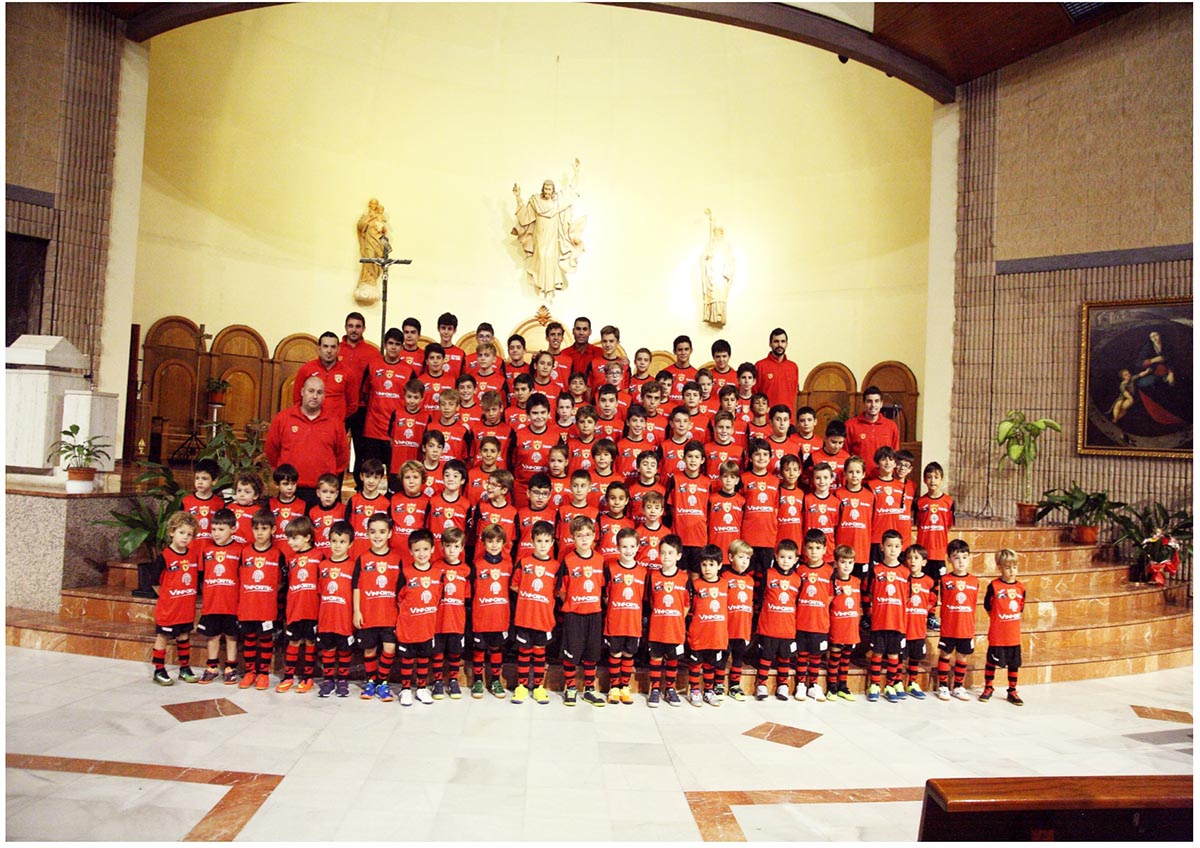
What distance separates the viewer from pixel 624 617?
464cm

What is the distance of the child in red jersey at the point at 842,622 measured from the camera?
4879 millimetres

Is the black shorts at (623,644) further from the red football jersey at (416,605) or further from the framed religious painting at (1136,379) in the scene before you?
the framed religious painting at (1136,379)

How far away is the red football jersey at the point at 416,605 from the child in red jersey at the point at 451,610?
0.05 metres

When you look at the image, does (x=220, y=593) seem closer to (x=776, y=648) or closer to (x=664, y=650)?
(x=664, y=650)

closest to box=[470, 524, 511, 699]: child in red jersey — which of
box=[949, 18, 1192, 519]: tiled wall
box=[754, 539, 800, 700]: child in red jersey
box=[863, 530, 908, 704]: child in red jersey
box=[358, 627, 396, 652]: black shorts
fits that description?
box=[358, 627, 396, 652]: black shorts

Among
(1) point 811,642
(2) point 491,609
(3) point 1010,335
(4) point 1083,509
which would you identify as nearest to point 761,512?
(1) point 811,642

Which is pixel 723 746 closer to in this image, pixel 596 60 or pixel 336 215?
pixel 336 215

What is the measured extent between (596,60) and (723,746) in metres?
10.1

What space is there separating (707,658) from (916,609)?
4.53 ft

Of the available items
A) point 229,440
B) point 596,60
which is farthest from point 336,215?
point 229,440

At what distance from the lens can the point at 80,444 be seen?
5621mm

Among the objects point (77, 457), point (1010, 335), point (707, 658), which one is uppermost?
point (1010, 335)

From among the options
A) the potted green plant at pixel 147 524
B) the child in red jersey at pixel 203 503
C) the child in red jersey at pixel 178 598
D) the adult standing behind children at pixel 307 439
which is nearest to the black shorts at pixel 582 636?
the adult standing behind children at pixel 307 439

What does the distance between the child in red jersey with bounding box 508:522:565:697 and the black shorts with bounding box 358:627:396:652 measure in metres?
0.65
